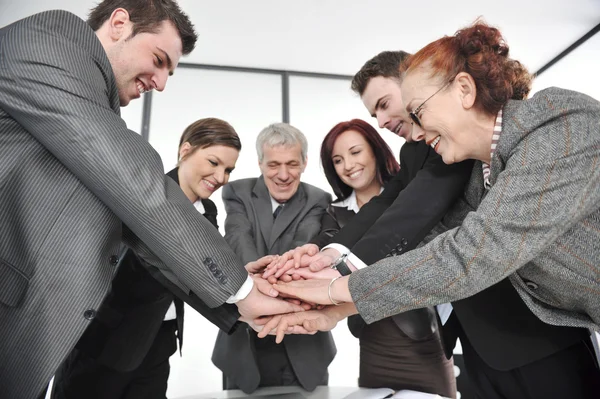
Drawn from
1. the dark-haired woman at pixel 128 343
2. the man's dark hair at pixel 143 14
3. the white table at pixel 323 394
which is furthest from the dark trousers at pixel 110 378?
the man's dark hair at pixel 143 14

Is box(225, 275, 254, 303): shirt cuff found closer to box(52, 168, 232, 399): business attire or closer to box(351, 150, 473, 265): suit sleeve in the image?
box(52, 168, 232, 399): business attire

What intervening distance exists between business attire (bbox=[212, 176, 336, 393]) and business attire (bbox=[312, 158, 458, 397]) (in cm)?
22

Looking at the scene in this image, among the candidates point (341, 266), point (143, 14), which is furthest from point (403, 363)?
point (143, 14)

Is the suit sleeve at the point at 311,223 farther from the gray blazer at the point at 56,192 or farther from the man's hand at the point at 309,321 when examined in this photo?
the gray blazer at the point at 56,192

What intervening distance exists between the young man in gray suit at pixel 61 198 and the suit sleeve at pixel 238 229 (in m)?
0.81

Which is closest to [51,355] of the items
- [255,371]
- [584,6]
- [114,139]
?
[114,139]

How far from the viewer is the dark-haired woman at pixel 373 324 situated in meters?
1.71

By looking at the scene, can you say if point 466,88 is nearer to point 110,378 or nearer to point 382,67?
point 382,67

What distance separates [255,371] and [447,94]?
1276 mm

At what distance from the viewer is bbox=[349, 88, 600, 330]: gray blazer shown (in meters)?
0.96

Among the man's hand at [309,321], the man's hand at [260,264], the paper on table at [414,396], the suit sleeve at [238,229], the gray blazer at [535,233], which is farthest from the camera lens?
the suit sleeve at [238,229]

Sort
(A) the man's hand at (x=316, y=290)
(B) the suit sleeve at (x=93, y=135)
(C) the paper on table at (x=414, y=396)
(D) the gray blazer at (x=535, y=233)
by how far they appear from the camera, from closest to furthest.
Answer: (D) the gray blazer at (x=535, y=233)
(B) the suit sleeve at (x=93, y=135)
(C) the paper on table at (x=414, y=396)
(A) the man's hand at (x=316, y=290)

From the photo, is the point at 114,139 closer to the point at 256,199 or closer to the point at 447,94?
the point at 447,94

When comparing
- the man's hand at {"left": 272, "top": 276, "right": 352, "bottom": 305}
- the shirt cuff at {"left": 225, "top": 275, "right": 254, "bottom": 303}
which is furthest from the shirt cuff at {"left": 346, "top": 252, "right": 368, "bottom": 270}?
the shirt cuff at {"left": 225, "top": 275, "right": 254, "bottom": 303}
